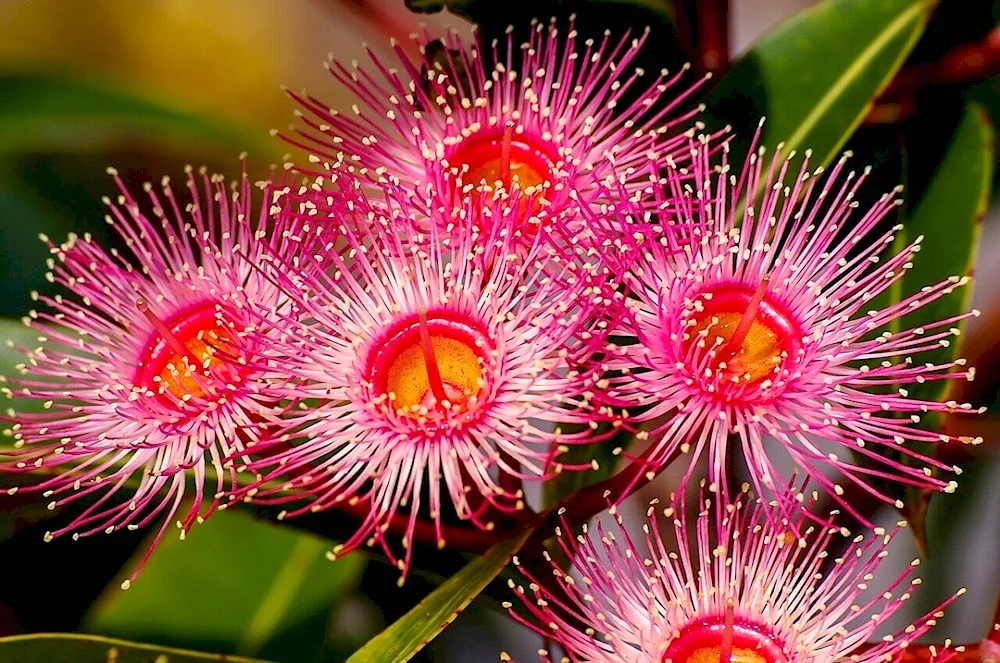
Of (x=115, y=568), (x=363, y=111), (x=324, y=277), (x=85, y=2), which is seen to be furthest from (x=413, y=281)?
(x=85, y=2)

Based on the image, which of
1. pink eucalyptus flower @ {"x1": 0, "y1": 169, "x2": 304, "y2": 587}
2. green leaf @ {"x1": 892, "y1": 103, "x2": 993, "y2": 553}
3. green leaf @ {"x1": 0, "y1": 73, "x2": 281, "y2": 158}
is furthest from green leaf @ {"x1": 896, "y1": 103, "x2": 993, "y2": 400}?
green leaf @ {"x1": 0, "y1": 73, "x2": 281, "y2": 158}

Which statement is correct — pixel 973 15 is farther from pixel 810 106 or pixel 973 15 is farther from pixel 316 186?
pixel 316 186

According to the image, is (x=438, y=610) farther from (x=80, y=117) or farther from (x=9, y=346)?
(x=80, y=117)

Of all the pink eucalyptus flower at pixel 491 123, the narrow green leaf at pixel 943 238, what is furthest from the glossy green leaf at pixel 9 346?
the narrow green leaf at pixel 943 238

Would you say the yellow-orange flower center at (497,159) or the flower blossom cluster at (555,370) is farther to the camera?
the yellow-orange flower center at (497,159)

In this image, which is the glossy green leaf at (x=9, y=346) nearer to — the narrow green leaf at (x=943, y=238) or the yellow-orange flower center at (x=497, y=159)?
the yellow-orange flower center at (x=497, y=159)

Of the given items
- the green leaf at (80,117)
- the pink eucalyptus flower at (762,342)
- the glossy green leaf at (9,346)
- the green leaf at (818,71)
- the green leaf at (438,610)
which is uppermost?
the green leaf at (80,117)

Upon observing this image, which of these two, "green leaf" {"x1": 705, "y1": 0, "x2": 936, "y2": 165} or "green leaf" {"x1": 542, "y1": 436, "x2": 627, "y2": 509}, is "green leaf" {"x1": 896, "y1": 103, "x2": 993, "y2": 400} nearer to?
"green leaf" {"x1": 705, "y1": 0, "x2": 936, "y2": 165}

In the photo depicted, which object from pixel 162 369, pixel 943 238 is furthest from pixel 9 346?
pixel 943 238

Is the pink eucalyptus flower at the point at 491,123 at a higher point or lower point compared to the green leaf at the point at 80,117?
lower
